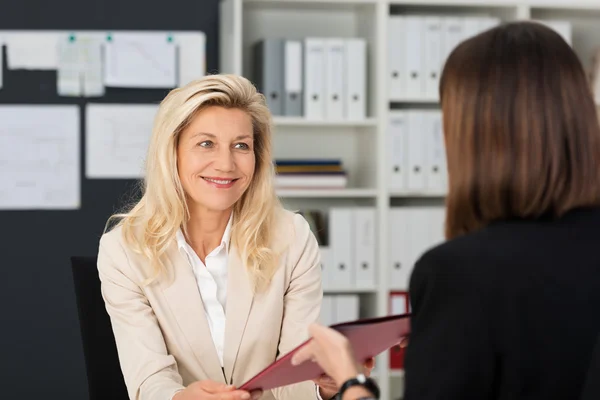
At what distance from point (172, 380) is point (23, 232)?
231 cm

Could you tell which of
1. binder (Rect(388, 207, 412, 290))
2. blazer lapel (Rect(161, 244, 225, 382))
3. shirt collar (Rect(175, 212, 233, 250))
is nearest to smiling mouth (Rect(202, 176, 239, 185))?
shirt collar (Rect(175, 212, 233, 250))

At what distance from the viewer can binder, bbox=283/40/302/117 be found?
12.4 feet

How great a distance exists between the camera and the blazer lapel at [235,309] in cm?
202

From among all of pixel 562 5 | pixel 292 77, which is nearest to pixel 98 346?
pixel 292 77

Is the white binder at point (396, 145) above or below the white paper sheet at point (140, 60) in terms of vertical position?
below

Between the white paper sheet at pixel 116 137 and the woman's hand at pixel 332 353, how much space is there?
2732mm

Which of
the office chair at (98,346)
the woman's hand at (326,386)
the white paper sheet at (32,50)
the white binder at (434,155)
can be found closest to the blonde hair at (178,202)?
the office chair at (98,346)

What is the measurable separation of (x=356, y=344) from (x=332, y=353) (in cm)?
14

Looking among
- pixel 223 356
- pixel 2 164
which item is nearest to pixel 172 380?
pixel 223 356

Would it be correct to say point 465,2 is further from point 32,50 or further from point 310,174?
point 32,50

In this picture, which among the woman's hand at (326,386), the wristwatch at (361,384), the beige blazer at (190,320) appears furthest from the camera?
the beige blazer at (190,320)

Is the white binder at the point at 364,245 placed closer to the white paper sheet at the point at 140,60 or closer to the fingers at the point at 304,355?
the white paper sheet at the point at 140,60

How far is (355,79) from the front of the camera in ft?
12.6

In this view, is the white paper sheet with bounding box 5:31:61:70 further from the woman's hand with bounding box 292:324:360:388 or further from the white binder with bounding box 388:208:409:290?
the woman's hand with bounding box 292:324:360:388
